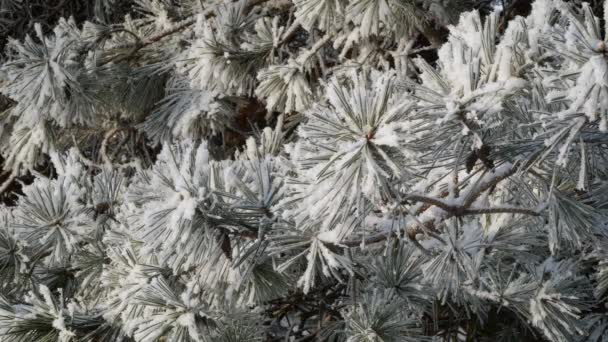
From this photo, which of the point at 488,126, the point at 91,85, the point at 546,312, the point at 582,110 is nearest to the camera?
the point at 582,110

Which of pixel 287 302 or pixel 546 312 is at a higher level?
pixel 546 312

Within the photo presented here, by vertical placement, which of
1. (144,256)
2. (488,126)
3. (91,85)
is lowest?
(91,85)

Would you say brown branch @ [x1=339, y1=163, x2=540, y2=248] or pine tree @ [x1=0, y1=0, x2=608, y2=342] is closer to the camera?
pine tree @ [x1=0, y1=0, x2=608, y2=342]

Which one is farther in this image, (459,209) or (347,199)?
(459,209)

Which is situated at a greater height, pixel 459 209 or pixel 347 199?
pixel 347 199

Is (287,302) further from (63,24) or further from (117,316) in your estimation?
(63,24)

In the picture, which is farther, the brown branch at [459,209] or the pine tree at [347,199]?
the brown branch at [459,209]

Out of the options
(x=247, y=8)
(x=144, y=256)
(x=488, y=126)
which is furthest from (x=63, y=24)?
(x=488, y=126)

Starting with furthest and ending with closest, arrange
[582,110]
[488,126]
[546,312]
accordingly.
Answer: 1. [546,312]
2. [488,126]
3. [582,110]
